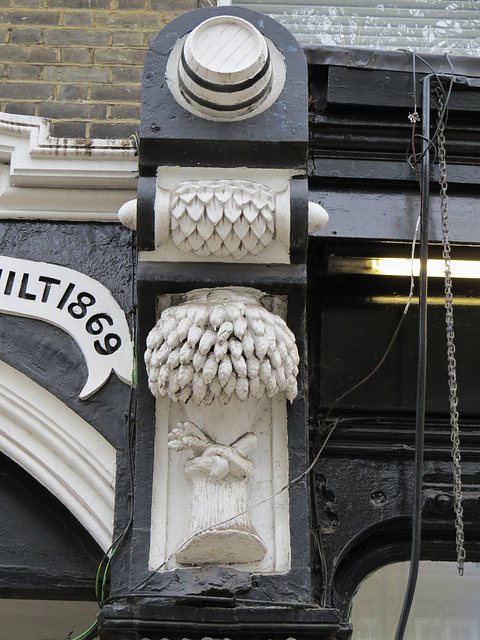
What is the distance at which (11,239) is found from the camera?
3.64 metres

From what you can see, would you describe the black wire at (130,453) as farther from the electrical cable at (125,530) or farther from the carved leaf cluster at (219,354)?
the carved leaf cluster at (219,354)

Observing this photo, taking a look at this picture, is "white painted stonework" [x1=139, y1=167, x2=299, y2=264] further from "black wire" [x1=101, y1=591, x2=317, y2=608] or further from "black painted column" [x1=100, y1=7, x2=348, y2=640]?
"black wire" [x1=101, y1=591, x2=317, y2=608]

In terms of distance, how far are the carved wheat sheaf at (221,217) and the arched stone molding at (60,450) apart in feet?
2.62

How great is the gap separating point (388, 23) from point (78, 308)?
175 centimetres

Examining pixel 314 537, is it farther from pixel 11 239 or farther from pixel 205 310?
pixel 11 239

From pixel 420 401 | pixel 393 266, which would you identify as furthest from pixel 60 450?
pixel 393 266

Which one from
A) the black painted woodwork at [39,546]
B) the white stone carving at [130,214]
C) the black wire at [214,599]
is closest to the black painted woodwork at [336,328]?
the black painted woodwork at [39,546]

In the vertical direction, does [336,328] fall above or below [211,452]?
above

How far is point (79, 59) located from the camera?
407cm

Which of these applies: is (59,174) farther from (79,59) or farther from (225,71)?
(225,71)

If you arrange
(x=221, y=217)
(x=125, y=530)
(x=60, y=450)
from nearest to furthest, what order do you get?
1. (x=221, y=217)
2. (x=125, y=530)
3. (x=60, y=450)

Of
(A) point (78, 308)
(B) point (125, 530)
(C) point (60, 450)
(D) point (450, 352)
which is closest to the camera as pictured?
(D) point (450, 352)

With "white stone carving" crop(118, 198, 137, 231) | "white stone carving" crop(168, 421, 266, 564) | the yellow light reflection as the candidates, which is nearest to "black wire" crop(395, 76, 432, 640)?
the yellow light reflection

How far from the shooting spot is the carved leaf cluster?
288cm
